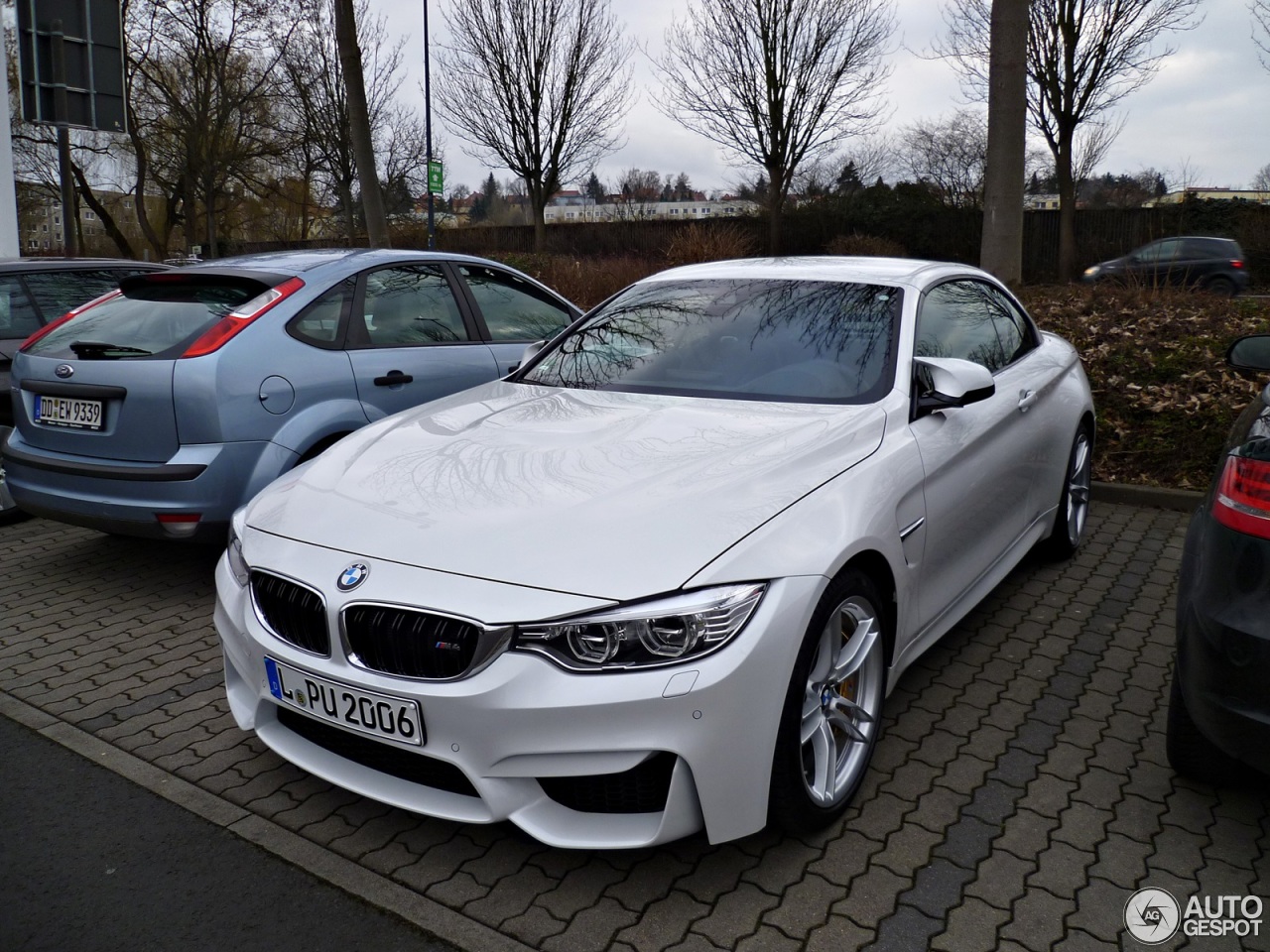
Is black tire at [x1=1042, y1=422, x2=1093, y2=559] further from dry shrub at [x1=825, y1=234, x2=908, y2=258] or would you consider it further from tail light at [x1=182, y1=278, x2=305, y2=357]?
dry shrub at [x1=825, y1=234, x2=908, y2=258]

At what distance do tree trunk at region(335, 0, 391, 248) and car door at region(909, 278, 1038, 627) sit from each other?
A: 472 inches

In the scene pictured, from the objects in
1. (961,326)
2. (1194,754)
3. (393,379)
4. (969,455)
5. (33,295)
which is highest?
(33,295)

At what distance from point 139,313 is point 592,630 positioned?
356 centimetres

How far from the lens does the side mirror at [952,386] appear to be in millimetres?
3418

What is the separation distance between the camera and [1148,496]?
6.61 meters

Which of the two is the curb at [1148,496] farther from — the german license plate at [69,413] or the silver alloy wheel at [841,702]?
the german license plate at [69,413]

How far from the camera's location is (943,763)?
10.9 ft

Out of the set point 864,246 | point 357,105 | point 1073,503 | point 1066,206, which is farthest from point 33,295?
point 1066,206

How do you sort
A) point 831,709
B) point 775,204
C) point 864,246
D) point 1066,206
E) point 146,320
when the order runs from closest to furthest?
point 831,709 → point 146,320 → point 864,246 → point 1066,206 → point 775,204

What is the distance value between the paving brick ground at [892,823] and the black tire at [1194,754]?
Answer: 0.09m

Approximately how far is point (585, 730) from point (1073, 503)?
12.6 feet

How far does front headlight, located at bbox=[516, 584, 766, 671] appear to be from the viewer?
2.40 metres

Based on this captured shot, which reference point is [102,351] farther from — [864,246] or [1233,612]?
[864,246]

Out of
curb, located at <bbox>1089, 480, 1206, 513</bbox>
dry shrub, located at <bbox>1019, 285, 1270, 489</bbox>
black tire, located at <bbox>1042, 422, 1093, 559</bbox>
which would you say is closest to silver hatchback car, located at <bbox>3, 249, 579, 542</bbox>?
black tire, located at <bbox>1042, 422, 1093, 559</bbox>
